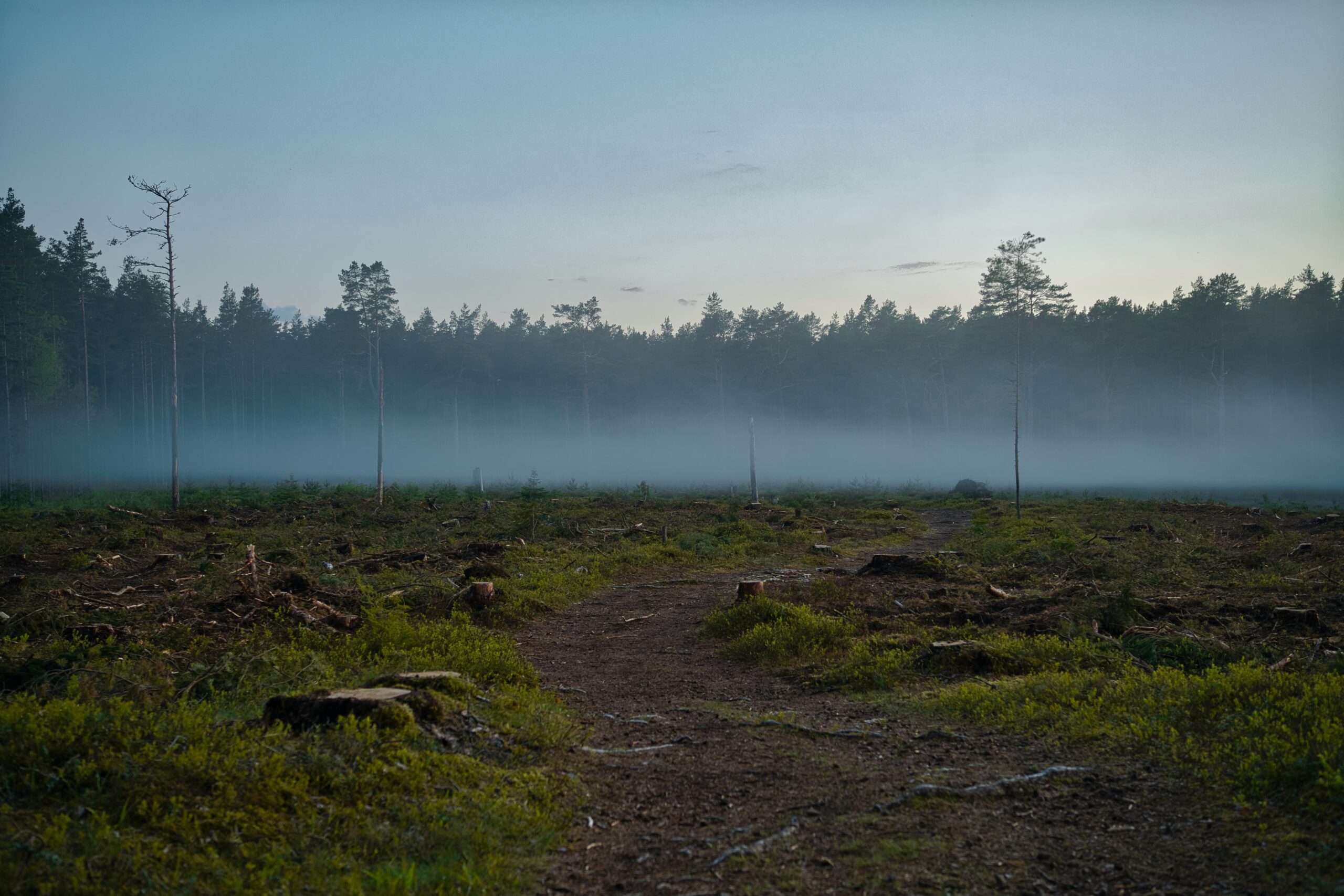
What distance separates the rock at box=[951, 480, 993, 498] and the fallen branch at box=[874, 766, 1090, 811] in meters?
36.0

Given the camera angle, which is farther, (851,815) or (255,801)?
(851,815)

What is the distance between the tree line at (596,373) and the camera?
206 ft

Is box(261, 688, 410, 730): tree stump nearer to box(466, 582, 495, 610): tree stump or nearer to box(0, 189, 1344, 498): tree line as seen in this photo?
box(466, 582, 495, 610): tree stump

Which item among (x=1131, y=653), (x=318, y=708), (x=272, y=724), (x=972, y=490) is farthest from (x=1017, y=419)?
(x=272, y=724)

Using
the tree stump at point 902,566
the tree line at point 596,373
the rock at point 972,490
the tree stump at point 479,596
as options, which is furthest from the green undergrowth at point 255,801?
the tree line at point 596,373

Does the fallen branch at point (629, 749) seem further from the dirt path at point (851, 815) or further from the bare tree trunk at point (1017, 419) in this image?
the bare tree trunk at point (1017, 419)

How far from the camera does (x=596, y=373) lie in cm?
7919

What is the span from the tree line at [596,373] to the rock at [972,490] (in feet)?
54.2

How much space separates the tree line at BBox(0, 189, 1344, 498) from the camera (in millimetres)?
62688

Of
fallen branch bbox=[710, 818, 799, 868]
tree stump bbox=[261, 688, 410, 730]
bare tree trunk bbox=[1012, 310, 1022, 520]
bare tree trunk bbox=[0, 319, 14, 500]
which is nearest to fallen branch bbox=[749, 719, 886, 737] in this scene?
fallen branch bbox=[710, 818, 799, 868]

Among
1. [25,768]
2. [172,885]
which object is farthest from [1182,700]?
[25,768]

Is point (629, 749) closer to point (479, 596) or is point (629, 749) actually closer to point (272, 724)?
point (272, 724)

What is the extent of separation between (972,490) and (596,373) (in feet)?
152

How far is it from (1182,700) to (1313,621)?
4203mm
